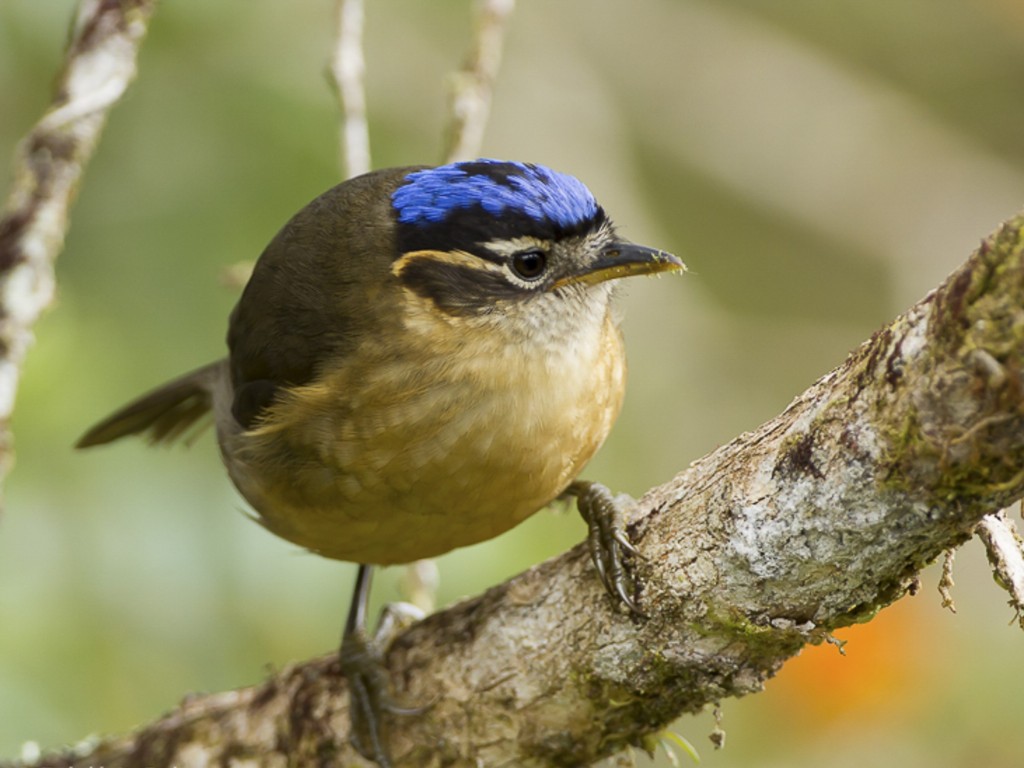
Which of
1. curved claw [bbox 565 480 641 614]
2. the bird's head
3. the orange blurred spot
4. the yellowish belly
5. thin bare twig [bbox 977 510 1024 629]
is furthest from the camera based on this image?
the orange blurred spot

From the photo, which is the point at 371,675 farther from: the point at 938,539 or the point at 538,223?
the point at 938,539

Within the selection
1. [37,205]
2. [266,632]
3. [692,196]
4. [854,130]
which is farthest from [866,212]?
[37,205]

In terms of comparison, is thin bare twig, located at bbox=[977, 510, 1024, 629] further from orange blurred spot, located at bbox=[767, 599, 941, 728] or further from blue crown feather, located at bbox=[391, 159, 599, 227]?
orange blurred spot, located at bbox=[767, 599, 941, 728]

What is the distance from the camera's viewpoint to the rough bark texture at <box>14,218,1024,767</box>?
2.27m

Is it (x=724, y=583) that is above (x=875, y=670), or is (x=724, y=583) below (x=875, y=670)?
below

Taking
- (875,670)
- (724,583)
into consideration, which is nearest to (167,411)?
(875,670)

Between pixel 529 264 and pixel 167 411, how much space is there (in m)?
1.95

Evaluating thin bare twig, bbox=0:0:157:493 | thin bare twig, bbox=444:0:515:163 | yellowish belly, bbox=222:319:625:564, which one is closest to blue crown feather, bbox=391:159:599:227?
yellowish belly, bbox=222:319:625:564

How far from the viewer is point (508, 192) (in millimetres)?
3551

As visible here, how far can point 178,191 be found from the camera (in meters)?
5.18

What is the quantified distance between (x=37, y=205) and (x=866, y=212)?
13.8ft

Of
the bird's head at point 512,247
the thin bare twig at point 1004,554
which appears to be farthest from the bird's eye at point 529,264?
the thin bare twig at point 1004,554

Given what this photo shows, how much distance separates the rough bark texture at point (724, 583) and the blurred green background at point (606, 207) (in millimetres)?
462

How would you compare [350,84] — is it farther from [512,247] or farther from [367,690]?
[367,690]
